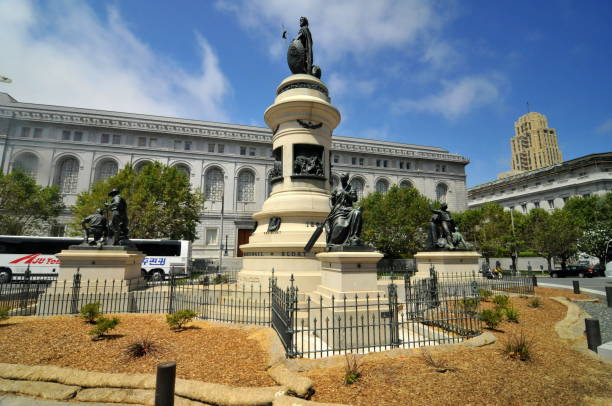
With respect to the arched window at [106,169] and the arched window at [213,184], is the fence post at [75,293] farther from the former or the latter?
the arched window at [106,169]

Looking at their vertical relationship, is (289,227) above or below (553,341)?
above

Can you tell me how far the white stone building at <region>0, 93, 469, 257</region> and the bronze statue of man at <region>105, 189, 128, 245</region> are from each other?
26.2 m

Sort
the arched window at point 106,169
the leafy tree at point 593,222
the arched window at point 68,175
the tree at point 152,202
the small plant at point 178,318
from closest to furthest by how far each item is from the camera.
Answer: the small plant at point 178,318 < the tree at point 152,202 < the leafy tree at point 593,222 < the arched window at point 68,175 < the arched window at point 106,169

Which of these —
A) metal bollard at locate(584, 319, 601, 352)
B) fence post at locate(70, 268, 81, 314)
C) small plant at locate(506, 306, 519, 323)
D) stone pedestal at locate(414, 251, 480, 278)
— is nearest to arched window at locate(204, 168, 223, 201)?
fence post at locate(70, 268, 81, 314)

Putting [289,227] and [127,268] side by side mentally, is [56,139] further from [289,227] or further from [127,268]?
[289,227]

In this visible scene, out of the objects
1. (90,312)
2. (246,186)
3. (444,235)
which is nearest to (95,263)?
(90,312)

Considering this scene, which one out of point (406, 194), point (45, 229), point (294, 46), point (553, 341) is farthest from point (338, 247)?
point (45, 229)

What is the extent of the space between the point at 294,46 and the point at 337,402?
54.3 feet

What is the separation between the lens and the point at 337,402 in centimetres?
401

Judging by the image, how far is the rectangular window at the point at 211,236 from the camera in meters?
46.3

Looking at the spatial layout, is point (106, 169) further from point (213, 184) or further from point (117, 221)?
point (117, 221)

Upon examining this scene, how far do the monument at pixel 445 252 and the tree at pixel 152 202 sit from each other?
25.7 meters

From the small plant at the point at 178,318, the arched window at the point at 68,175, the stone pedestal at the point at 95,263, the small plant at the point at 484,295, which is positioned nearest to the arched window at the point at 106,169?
the arched window at the point at 68,175

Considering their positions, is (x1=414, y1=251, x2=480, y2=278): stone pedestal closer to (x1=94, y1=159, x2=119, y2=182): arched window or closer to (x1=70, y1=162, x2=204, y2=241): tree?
(x1=70, y1=162, x2=204, y2=241): tree
